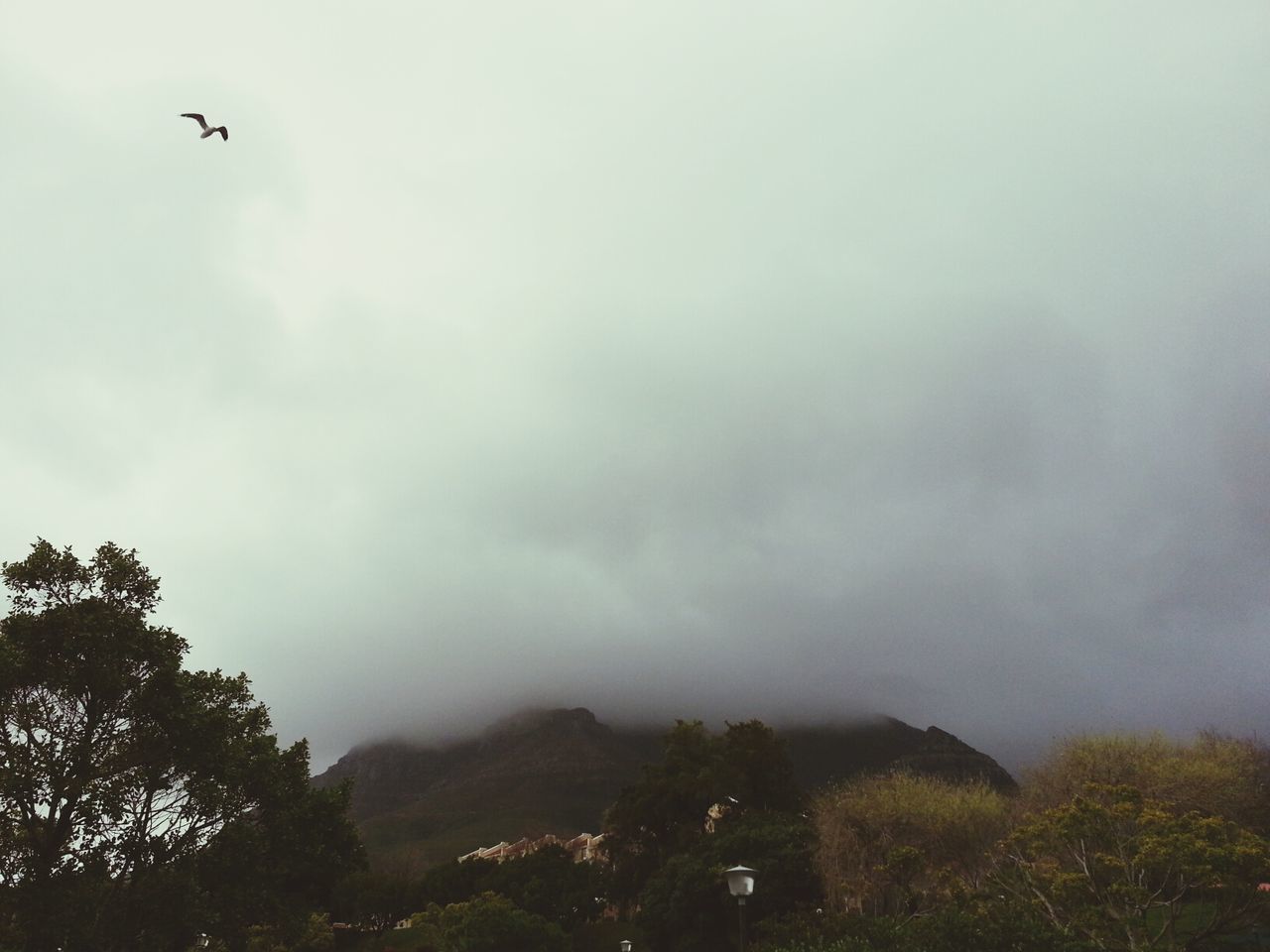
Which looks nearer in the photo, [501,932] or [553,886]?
[501,932]

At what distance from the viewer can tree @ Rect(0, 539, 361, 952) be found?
19.0m

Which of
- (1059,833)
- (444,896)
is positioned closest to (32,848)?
(1059,833)

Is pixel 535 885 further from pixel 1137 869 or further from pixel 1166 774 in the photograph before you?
pixel 1137 869

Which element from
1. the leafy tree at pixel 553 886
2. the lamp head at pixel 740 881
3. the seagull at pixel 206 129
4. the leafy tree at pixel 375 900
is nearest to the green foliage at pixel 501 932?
the leafy tree at pixel 553 886

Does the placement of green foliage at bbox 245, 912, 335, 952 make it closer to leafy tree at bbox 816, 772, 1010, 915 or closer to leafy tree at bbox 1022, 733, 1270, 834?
leafy tree at bbox 816, 772, 1010, 915

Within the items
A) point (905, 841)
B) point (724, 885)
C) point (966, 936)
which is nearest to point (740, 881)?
point (966, 936)

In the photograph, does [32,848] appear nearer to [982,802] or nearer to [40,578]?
[40,578]

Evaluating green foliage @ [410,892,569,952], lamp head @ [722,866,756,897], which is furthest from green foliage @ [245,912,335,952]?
lamp head @ [722,866,756,897]

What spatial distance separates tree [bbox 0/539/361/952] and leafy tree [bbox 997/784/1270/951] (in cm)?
2309

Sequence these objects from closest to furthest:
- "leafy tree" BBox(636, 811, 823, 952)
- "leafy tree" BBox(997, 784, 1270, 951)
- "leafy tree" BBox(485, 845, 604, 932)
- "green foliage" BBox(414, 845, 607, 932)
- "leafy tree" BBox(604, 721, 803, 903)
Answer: "leafy tree" BBox(997, 784, 1270, 951) < "leafy tree" BBox(636, 811, 823, 952) < "leafy tree" BBox(604, 721, 803, 903) < "leafy tree" BBox(485, 845, 604, 932) < "green foliage" BBox(414, 845, 607, 932)

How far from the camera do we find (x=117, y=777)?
20062mm

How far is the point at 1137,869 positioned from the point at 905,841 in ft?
40.0

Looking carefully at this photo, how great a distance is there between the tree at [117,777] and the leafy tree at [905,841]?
2559 centimetres

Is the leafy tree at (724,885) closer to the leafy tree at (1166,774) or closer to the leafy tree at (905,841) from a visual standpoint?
the leafy tree at (905,841)
